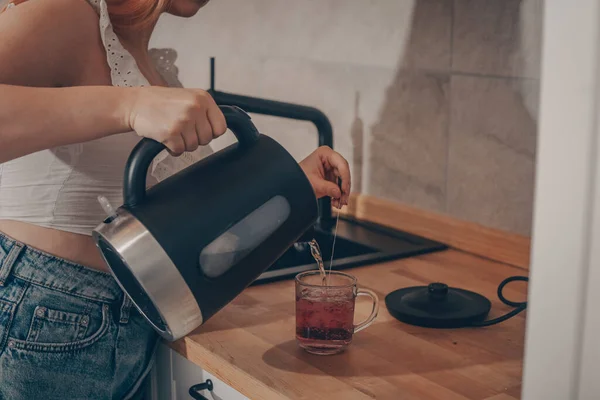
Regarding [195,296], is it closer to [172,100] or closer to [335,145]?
[172,100]

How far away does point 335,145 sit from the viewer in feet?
6.11

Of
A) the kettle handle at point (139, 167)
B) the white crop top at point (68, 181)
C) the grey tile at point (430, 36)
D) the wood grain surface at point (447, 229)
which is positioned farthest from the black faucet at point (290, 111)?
the kettle handle at point (139, 167)

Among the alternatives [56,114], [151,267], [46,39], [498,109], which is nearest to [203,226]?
[151,267]

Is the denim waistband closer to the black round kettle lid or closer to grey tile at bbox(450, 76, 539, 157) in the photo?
the black round kettle lid

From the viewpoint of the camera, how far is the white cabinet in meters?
1.09

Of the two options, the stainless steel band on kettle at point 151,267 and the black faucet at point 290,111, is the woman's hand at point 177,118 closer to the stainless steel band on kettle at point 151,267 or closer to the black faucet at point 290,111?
the stainless steel band on kettle at point 151,267

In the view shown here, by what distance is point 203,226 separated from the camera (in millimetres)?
854

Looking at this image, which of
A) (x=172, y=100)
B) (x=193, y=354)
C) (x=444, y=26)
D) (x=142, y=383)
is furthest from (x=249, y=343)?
(x=444, y=26)

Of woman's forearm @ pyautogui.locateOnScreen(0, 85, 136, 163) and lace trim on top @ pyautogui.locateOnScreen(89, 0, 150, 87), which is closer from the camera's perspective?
woman's forearm @ pyautogui.locateOnScreen(0, 85, 136, 163)

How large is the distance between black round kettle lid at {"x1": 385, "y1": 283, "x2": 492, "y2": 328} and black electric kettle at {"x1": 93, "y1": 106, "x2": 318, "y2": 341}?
29 cm

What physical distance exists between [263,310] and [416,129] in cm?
60

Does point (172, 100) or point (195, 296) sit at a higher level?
point (172, 100)

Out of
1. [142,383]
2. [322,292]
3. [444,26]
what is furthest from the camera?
[444,26]

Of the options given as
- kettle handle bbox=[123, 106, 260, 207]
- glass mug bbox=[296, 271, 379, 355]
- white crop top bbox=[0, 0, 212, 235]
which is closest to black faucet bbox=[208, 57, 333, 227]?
white crop top bbox=[0, 0, 212, 235]
